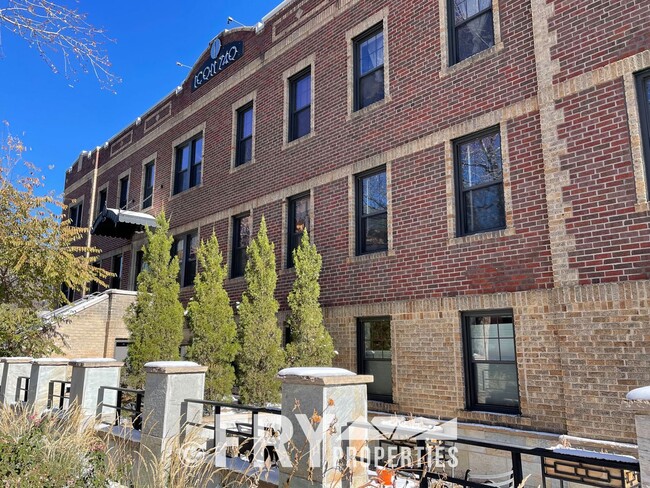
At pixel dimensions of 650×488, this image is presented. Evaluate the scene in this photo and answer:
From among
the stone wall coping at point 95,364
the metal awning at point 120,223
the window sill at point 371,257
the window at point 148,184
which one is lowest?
the stone wall coping at point 95,364

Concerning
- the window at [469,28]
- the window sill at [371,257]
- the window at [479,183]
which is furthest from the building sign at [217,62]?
the window at [479,183]

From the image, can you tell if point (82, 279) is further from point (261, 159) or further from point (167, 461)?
point (167, 461)

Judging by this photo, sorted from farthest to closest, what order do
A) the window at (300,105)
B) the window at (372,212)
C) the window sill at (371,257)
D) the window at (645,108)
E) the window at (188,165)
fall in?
the window at (188,165) → the window at (300,105) → the window at (372,212) → the window sill at (371,257) → the window at (645,108)

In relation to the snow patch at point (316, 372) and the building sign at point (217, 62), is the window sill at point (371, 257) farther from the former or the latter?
the building sign at point (217, 62)

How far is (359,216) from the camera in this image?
10.2 m

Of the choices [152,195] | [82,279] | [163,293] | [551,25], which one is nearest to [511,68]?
[551,25]

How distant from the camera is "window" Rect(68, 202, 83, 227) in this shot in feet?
76.1

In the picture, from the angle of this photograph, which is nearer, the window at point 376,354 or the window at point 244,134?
the window at point 376,354

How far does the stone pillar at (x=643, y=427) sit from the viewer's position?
263cm

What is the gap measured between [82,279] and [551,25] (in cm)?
1083

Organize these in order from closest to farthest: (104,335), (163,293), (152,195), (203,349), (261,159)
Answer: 1. (203,349)
2. (163,293)
3. (261,159)
4. (104,335)
5. (152,195)

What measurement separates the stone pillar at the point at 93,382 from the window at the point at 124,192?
11.8 meters

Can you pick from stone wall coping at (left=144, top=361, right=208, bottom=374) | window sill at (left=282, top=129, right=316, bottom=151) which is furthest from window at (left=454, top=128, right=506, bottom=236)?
stone wall coping at (left=144, top=361, right=208, bottom=374)

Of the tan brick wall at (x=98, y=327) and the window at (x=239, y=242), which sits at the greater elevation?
the window at (x=239, y=242)
